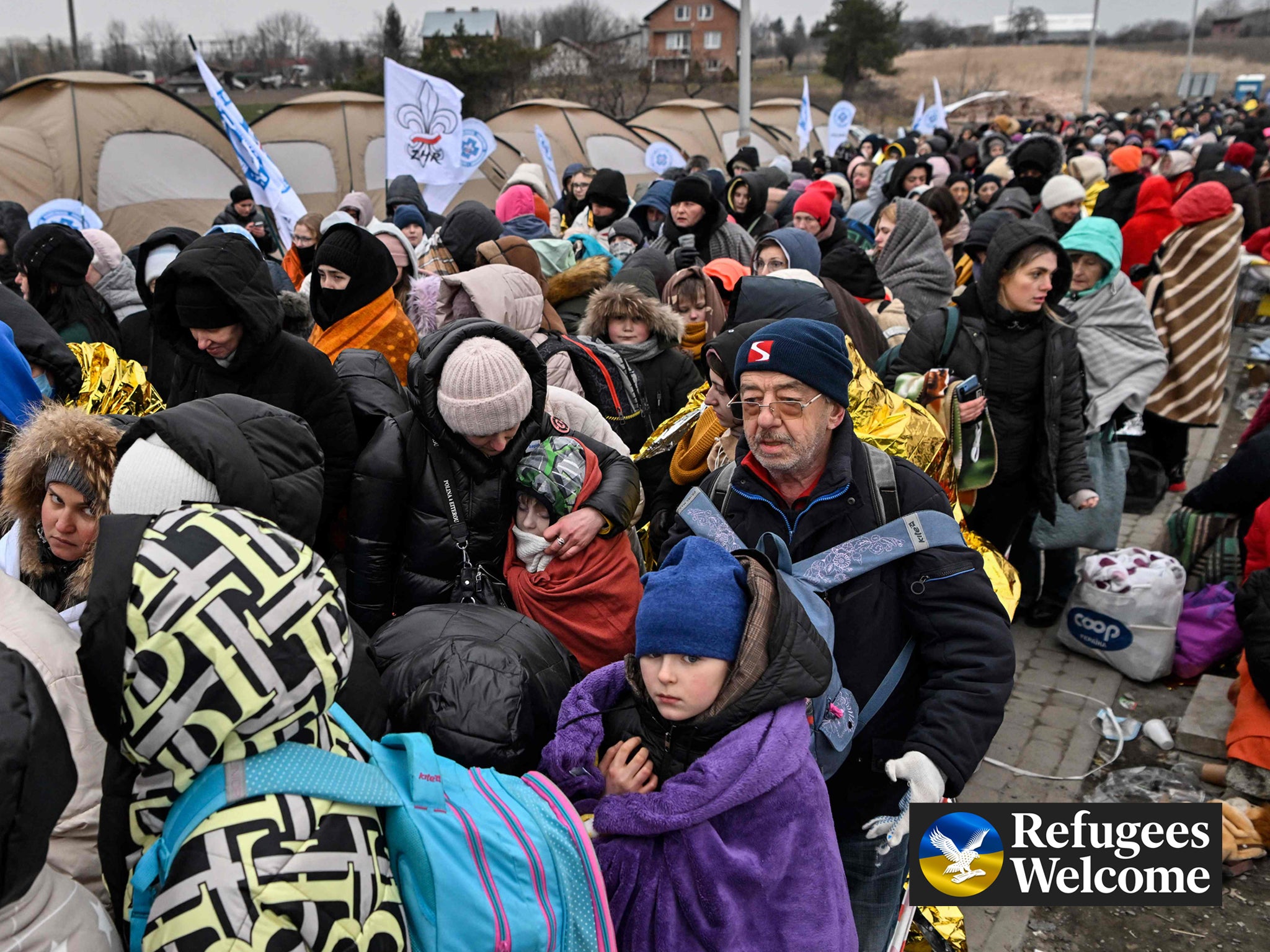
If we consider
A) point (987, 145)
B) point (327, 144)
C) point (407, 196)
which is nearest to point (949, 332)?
point (407, 196)

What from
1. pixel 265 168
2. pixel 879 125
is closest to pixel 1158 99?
pixel 879 125

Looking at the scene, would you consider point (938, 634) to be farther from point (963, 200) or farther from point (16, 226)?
point (963, 200)

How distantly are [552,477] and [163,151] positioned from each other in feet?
37.2

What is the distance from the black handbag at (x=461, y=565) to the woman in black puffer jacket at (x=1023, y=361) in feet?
7.23

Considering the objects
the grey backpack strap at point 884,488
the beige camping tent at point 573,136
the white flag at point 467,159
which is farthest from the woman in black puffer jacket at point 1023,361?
the beige camping tent at point 573,136

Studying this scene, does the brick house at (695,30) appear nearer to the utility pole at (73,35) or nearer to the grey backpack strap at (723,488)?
the utility pole at (73,35)

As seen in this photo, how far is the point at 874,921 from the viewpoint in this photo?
242 centimetres

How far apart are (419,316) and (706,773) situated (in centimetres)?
371

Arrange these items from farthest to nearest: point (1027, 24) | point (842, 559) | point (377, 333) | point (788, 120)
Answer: point (1027, 24) → point (788, 120) → point (377, 333) → point (842, 559)

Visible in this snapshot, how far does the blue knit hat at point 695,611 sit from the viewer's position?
1795mm

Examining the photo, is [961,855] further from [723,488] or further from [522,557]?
[522,557]

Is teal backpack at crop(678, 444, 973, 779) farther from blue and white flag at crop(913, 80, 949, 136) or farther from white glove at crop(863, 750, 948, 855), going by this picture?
blue and white flag at crop(913, 80, 949, 136)

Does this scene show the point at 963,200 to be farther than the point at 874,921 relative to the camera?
Yes

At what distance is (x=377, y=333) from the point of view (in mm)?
4191
